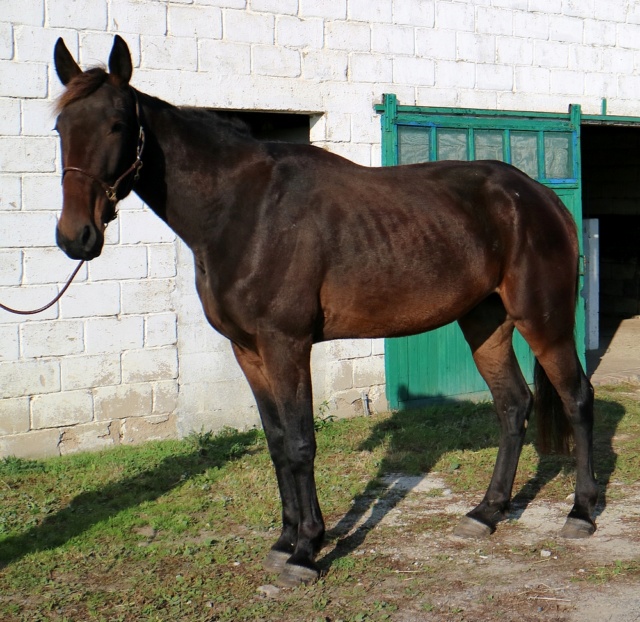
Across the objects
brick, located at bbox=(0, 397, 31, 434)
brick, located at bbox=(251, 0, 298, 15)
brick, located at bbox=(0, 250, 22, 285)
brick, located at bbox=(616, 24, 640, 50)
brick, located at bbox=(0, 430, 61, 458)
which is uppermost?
brick, located at bbox=(616, 24, 640, 50)

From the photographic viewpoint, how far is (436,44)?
7.73m

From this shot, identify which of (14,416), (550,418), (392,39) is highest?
(392,39)

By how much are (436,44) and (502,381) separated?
12.4 ft

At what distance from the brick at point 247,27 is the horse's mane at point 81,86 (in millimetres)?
3161

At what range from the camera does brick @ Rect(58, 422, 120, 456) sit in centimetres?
634

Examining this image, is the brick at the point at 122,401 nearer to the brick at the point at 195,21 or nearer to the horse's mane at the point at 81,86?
the brick at the point at 195,21

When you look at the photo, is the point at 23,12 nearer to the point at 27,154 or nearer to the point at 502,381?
the point at 27,154

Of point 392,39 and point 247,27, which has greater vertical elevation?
point 392,39

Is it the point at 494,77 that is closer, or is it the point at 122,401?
the point at 122,401

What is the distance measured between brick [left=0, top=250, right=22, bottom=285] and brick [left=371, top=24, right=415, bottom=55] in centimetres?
327

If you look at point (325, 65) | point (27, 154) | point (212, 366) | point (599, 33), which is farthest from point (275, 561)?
point (599, 33)

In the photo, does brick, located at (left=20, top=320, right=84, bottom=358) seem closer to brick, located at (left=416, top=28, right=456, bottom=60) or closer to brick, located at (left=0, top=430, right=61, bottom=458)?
brick, located at (left=0, top=430, right=61, bottom=458)

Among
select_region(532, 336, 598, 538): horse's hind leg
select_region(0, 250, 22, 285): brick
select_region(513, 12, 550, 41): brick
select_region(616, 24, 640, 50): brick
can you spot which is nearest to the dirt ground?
select_region(532, 336, 598, 538): horse's hind leg

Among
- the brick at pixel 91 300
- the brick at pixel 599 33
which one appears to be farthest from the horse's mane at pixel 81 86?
the brick at pixel 599 33
